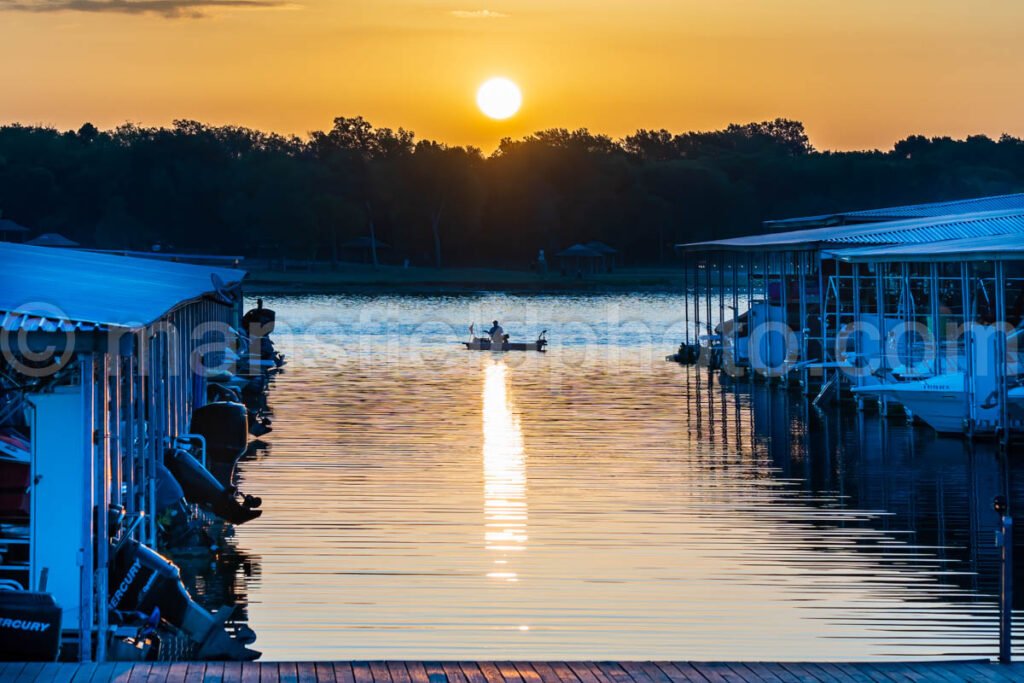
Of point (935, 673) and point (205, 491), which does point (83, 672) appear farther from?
point (205, 491)

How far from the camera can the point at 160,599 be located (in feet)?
34.0

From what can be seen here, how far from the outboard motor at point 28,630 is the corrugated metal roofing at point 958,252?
512 inches

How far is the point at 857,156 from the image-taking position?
116 meters

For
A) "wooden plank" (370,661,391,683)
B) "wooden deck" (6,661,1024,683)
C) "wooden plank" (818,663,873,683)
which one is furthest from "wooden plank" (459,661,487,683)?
"wooden plank" (818,663,873,683)

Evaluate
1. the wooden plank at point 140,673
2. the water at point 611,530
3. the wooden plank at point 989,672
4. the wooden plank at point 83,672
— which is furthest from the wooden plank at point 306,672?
the wooden plank at point 989,672

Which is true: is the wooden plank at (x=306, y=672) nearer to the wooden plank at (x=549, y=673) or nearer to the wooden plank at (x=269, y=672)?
the wooden plank at (x=269, y=672)

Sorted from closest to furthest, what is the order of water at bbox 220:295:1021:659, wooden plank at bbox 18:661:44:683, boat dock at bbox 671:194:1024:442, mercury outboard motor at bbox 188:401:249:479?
wooden plank at bbox 18:661:44:683
water at bbox 220:295:1021:659
mercury outboard motor at bbox 188:401:249:479
boat dock at bbox 671:194:1024:442

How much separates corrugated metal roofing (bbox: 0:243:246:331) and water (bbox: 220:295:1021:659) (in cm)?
227

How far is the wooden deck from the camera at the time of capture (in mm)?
8266

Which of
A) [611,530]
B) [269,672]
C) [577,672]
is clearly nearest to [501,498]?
[611,530]

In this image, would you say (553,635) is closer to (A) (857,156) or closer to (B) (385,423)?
(B) (385,423)

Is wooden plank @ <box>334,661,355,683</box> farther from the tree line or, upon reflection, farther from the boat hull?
the tree line

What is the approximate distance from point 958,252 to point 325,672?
13547 millimetres

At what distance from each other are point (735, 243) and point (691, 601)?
21.7m
